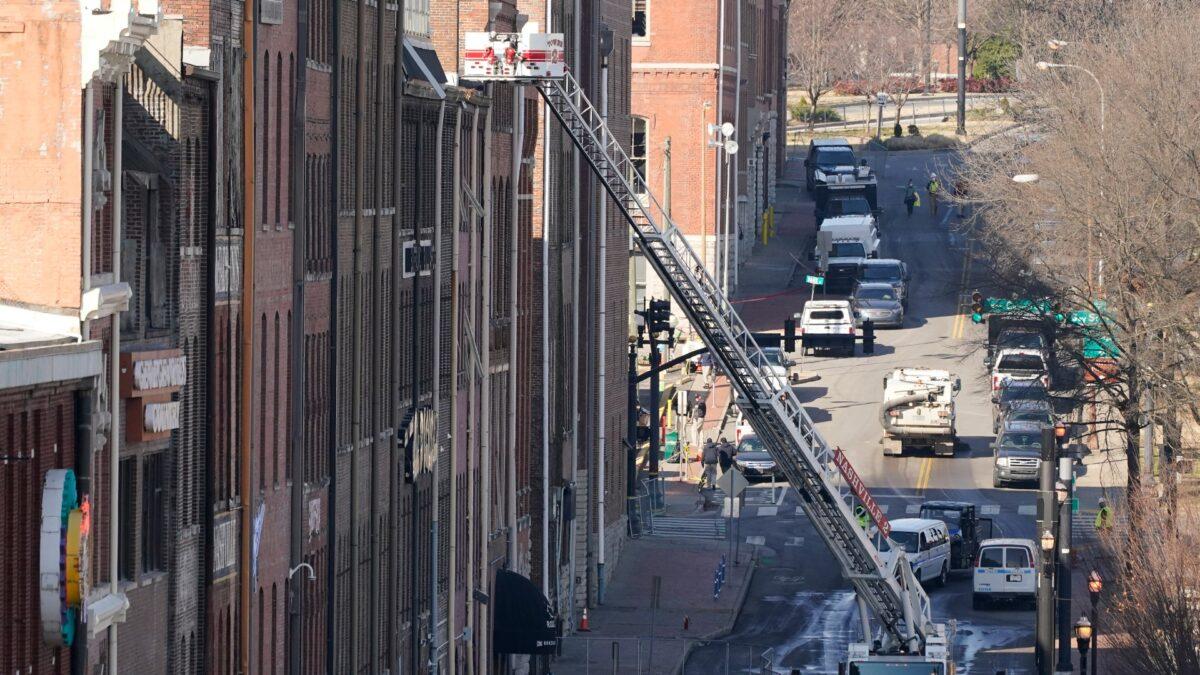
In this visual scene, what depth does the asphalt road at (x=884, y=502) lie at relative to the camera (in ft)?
155

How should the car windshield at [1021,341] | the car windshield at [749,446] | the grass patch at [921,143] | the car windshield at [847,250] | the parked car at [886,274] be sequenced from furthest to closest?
the grass patch at [921,143]
the car windshield at [847,250]
the parked car at [886,274]
the car windshield at [1021,341]
the car windshield at [749,446]

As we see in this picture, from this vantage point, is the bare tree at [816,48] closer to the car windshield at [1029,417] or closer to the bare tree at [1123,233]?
the bare tree at [1123,233]

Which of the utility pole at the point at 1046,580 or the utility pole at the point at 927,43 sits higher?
the utility pole at the point at 927,43

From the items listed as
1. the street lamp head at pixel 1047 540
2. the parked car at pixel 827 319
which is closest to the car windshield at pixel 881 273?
the parked car at pixel 827 319

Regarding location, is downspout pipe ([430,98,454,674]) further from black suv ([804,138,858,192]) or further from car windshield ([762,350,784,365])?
black suv ([804,138,858,192])

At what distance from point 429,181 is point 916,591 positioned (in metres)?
11.3

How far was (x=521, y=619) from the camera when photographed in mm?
41500

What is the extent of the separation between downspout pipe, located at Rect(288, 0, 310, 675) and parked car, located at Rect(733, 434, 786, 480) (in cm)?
3434

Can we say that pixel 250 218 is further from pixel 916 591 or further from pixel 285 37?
pixel 916 591

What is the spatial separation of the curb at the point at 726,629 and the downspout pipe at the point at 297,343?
16.1 m

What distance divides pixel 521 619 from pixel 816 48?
Result: 348ft

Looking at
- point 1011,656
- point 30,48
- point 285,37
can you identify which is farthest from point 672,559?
point 30,48

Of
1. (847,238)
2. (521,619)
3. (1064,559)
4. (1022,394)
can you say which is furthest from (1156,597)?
(847,238)

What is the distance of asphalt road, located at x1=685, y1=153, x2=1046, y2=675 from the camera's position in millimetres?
47188
